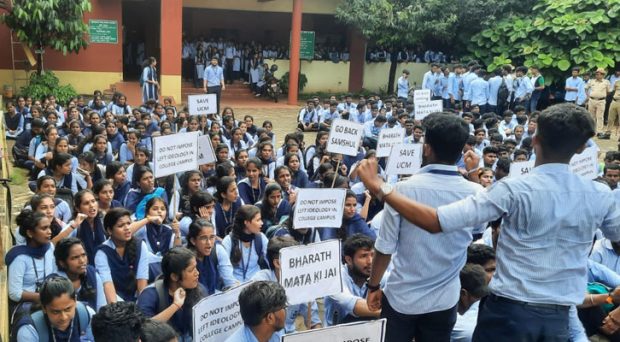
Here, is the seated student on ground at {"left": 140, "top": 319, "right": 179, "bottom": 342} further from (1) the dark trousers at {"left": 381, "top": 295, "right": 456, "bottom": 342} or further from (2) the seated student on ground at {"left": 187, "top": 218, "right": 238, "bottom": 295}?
(2) the seated student on ground at {"left": 187, "top": 218, "right": 238, "bottom": 295}

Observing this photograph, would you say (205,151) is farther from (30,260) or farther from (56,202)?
(30,260)

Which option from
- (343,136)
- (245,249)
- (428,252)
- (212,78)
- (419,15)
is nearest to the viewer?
(428,252)

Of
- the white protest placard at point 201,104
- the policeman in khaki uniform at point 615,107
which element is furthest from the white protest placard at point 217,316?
the policeman in khaki uniform at point 615,107

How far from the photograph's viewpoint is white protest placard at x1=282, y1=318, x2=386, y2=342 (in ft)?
9.27

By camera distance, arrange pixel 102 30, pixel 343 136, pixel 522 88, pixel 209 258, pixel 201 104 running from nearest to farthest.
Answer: pixel 209 258, pixel 343 136, pixel 201 104, pixel 522 88, pixel 102 30

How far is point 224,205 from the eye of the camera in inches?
250

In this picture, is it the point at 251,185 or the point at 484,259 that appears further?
the point at 251,185

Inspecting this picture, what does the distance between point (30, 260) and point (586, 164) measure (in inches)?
210

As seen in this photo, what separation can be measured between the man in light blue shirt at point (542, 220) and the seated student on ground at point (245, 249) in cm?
278

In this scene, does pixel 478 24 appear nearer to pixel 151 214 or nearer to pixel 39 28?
pixel 39 28

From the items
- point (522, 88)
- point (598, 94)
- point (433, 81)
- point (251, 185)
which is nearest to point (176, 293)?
point (251, 185)

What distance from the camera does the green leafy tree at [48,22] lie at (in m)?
13.9

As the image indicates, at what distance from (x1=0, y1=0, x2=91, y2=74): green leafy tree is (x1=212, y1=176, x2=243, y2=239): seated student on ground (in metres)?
9.84

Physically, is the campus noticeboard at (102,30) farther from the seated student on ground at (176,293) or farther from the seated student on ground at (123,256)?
the seated student on ground at (176,293)
